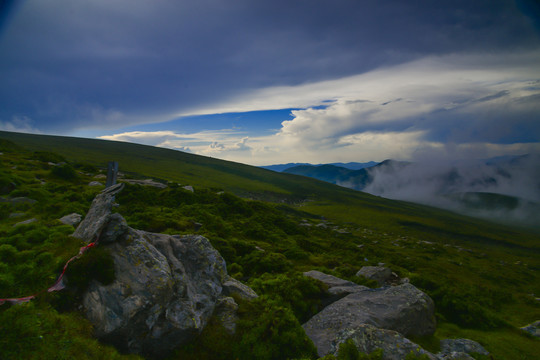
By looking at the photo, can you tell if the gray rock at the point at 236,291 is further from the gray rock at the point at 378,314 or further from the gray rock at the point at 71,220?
the gray rock at the point at 71,220

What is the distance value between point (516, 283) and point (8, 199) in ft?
279

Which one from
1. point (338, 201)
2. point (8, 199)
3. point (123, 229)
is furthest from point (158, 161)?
point (123, 229)

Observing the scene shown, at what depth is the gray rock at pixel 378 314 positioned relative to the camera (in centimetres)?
1129

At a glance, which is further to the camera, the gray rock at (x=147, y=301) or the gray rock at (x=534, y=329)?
the gray rock at (x=534, y=329)

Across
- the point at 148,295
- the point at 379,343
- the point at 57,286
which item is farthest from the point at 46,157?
the point at 379,343

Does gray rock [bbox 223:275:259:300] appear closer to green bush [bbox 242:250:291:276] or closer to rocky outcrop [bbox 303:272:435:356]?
rocky outcrop [bbox 303:272:435:356]

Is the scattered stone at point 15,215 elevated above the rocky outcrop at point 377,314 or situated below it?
above

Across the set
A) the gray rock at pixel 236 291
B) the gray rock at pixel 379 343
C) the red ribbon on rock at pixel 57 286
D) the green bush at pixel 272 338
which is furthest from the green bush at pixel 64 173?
the gray rock at pixel 379 343

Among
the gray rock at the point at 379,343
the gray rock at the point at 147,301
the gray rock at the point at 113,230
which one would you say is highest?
the gray rock at the point at 113,230

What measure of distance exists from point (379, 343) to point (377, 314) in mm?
4481

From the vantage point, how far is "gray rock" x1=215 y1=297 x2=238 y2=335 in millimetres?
9188

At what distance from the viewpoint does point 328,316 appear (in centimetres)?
1212

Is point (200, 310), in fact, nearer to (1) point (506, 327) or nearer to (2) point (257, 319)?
(2) point (257, 319)

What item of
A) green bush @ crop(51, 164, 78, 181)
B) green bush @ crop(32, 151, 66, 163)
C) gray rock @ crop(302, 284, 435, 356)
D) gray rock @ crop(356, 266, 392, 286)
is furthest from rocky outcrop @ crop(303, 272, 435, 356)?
green bush @ crop(32, 151, 66, 163)
